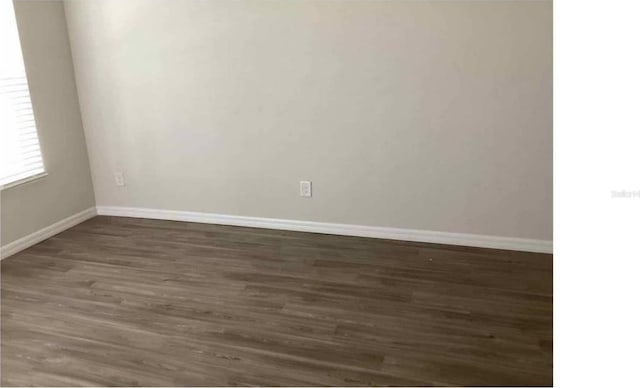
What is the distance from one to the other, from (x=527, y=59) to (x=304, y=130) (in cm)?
155

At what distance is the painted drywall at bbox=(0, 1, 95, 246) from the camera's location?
376cm

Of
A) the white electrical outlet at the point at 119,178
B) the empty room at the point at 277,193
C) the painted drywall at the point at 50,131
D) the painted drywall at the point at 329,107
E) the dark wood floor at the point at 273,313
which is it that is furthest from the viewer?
the white electrical outlet at the point at 119,178

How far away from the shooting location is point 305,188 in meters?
3.86

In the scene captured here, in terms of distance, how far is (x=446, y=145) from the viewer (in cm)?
345

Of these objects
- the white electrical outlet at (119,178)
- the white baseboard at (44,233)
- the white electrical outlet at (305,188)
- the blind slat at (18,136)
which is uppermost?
the blind slat at (18,136)

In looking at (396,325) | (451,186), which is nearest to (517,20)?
(451,186)

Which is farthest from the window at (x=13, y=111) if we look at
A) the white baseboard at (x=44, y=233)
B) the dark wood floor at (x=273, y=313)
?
the dark wood floor at (x=273, y=313)

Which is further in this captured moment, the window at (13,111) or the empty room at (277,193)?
the window at (13,111)

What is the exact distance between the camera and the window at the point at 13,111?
11.9 ft

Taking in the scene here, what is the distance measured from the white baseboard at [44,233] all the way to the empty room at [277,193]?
17 millimetres

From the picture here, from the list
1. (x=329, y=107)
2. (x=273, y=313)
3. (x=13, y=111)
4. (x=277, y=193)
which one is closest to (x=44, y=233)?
(x=13, y=111)

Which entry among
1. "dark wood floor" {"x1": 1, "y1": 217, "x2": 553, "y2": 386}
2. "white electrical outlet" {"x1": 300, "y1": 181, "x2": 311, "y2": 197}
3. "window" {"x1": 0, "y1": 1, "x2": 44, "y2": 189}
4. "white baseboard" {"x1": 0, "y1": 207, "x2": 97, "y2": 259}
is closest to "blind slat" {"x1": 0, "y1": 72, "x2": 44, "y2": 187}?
"window" {"x1": 0, "y1": 1, "x2": 44, "y2": 189}

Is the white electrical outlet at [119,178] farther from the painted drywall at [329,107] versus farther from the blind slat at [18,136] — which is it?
the blind slat at [18,136]
